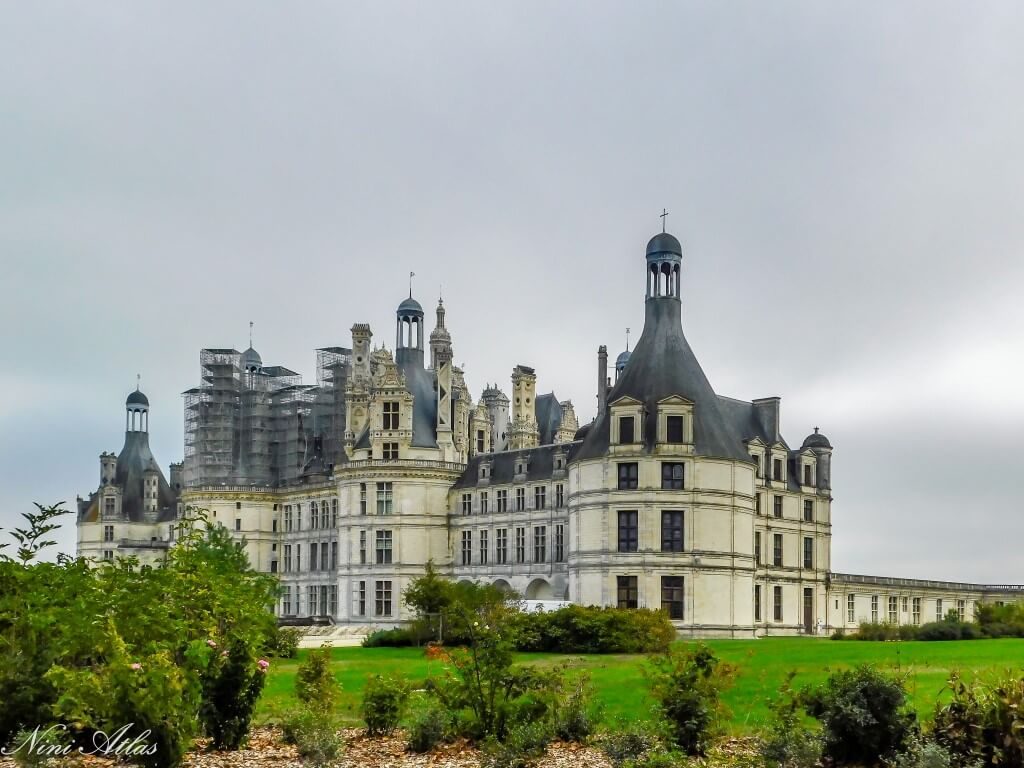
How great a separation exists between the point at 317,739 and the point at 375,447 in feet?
179

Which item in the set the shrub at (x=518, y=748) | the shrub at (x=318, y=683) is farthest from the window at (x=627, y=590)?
the shrub at (x=518, y=748)

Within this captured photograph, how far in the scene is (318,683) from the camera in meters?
20.0

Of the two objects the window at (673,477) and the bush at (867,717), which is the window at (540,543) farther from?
the bush at (867,717)

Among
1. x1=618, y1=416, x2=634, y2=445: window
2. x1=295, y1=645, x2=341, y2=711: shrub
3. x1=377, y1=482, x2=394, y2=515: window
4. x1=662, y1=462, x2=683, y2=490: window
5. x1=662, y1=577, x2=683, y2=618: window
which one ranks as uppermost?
x1=618, y1=416, x2=634, y2=445: window

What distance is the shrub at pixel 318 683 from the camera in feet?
64.1

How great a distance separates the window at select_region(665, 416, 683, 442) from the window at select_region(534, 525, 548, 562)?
14719 mm

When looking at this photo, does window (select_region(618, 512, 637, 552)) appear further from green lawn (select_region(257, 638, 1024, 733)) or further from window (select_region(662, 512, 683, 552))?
green lawn (select_region(257, 638, 1024, 733))

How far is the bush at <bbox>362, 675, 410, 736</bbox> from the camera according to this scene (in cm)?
1941

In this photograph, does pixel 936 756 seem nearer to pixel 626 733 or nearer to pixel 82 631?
pixel 626 733

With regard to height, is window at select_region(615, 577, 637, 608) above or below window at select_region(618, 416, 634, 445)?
below

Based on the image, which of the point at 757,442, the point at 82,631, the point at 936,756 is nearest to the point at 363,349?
the point at 757,442

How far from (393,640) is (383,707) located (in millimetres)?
31511

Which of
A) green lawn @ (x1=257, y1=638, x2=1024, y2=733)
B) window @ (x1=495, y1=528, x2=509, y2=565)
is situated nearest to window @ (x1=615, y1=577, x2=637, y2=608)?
green lawn @ (x1=257, y1=638, x2=1024, y2=733)

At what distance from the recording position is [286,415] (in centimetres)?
8706
